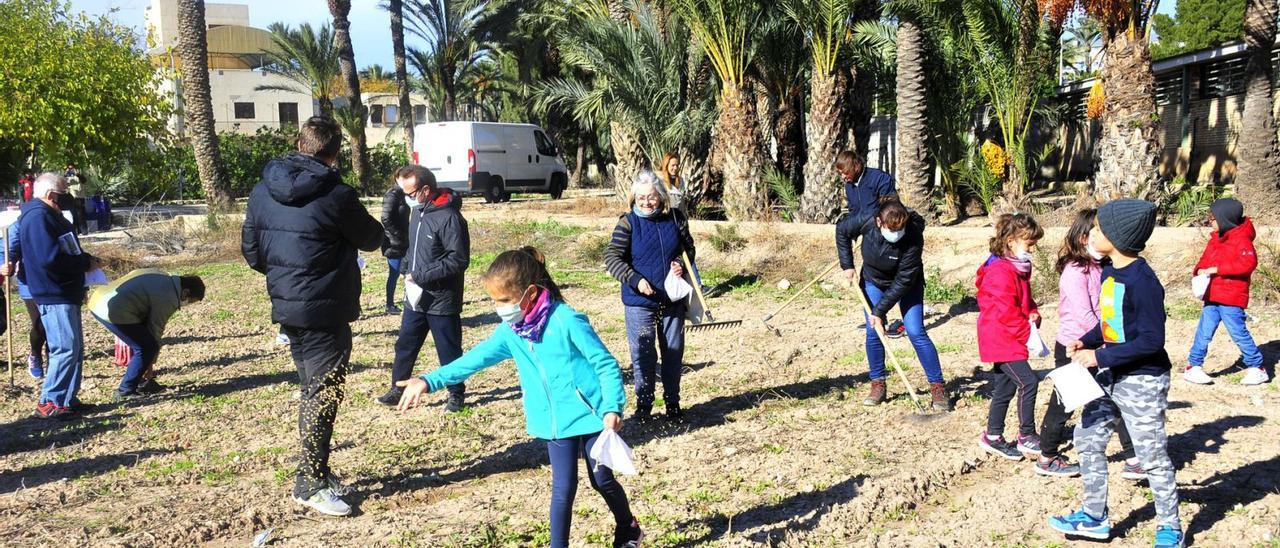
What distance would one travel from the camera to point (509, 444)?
19.2ft

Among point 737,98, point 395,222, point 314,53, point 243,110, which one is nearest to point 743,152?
point 737,98

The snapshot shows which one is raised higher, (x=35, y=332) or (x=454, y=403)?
(x=35, y=332)

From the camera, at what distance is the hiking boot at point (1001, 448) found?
5327 millimetres

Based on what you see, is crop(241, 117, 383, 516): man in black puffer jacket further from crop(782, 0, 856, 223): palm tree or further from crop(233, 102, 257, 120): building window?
crop(233, 102, 257, 120): building window

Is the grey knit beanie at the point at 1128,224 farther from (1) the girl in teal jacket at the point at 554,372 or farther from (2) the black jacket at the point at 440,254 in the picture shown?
(2) the black jacket at the point at 440,254

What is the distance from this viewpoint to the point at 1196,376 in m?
6.77

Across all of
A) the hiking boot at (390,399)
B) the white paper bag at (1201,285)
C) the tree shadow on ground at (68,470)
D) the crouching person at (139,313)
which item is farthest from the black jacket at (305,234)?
the white paper bag at (1201,285)

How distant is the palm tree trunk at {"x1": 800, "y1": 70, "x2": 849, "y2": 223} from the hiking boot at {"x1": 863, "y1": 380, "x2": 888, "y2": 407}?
7.38 meters

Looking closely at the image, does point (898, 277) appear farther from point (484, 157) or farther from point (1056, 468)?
point (484, 157)

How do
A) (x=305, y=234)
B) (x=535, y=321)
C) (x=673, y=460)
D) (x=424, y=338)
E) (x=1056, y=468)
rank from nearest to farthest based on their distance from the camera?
(x=535, y=321) < (x=305, y=234) < (x=1056, y=468) < (x=673, y=460) < (x=424, y=338)

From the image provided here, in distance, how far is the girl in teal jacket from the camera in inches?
149

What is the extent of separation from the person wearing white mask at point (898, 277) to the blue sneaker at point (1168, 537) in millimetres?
2078

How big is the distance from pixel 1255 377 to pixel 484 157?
1821cm

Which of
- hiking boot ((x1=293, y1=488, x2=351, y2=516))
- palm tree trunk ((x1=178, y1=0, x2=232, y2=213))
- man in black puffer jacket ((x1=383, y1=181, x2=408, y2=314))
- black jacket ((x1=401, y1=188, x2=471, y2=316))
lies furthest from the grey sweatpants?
palm tree trunk ((x1=178, y1=0, x2=232, y2=213))
